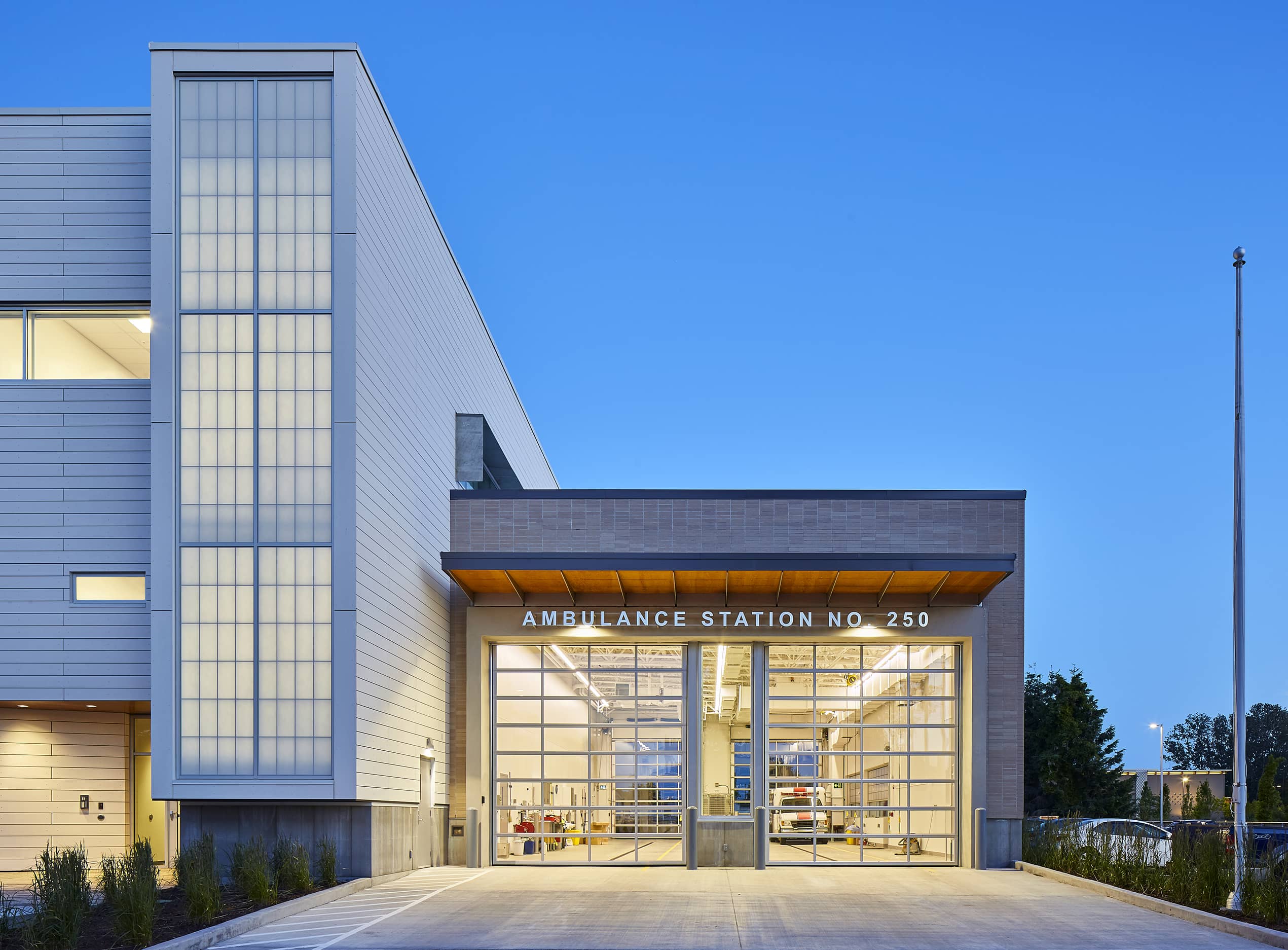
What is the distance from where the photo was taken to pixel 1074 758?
6384 centimetres

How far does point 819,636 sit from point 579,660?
16.9 feet

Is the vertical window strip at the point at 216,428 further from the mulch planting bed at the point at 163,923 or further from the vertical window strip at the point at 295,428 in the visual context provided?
the mulch planting bed at the point at 163,923

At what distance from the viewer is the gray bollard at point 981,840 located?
25.8m

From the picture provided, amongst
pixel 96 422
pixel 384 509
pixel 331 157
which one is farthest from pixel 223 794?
→ pixel 331 157

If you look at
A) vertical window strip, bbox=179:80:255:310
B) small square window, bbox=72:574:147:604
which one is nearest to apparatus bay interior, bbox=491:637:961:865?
small square window, bbox=72:574:147:604

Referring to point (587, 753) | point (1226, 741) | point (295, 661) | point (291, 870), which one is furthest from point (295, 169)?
point (1226, 741)

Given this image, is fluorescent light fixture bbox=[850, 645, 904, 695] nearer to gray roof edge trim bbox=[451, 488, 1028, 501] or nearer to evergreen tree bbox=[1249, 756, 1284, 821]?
gray roof edge trim bbox=[451, 488, 1028, 501]

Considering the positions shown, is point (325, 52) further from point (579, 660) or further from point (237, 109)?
point (579, 660)

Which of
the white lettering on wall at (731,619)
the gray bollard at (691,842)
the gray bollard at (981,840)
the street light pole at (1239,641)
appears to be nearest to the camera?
the street light pole at (1239,641)

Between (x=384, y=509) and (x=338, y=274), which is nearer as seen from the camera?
(x=338, y=274)

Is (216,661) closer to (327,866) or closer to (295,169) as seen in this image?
(327,866)

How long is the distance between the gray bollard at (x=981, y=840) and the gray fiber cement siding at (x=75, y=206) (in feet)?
62.3

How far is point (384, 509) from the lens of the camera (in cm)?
2192

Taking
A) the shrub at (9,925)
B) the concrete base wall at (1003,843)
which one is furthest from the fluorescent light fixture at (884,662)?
the shrub at (9,925)
